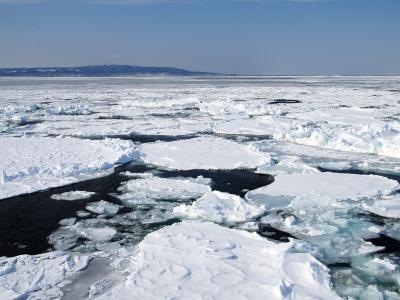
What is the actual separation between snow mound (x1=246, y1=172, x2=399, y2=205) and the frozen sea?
39 mm

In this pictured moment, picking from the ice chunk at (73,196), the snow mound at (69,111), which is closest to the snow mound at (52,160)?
the ice chunk at (73,196)

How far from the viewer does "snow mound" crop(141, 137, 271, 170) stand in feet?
37.5

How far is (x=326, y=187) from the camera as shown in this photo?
904cm

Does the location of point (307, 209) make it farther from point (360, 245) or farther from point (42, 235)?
point (42, 235)

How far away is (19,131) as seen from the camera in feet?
56.4

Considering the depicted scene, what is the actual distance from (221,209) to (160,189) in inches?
73.3

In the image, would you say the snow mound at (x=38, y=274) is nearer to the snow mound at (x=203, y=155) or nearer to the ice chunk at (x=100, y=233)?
the ice chunk at (x=100, y=233)

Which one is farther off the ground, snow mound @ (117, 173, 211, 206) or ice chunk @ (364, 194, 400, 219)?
ice chunk @ (364, 194, 400, 219)

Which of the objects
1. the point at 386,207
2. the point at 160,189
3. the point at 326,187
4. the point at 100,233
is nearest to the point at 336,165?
the point at 326,187

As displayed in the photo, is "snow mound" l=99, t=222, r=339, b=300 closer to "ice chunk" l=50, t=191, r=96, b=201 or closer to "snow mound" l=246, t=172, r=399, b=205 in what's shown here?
"snow mound" l=246, t=172, r=399, b=205

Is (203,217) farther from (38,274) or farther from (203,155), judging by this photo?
(203,155)

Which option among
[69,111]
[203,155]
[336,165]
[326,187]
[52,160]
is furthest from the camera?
[69,111]

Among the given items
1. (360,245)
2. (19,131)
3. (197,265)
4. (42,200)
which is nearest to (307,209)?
(360,245)

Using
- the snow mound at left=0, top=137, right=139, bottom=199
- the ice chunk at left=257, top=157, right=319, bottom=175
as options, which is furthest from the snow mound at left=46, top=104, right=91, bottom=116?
the ice chunk at left=257, top=157, right=319, bottom=175
